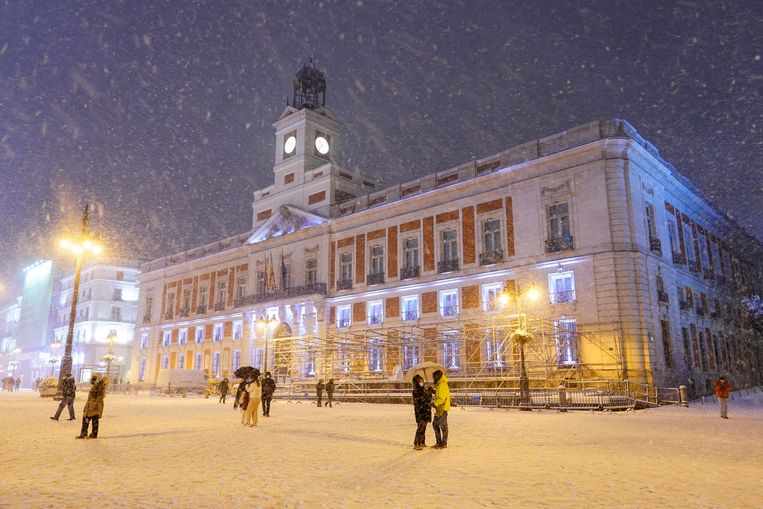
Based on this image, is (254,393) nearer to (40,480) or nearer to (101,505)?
(40,480)

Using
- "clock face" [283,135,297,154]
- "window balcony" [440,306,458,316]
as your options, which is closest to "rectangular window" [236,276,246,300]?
"clock face" [283,135,297,154]

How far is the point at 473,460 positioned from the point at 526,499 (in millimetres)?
2727

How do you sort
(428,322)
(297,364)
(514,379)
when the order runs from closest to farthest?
(514,379), (428,322), (297,364)

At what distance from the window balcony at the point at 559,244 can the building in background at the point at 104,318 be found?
52.1m

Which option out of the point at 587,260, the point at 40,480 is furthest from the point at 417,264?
the point at 40,480

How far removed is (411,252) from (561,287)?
10463 millimetres

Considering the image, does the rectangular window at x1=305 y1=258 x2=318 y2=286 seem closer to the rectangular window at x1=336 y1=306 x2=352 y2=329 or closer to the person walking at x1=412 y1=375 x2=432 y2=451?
the rectangular window at x1=336 y1=306 x2=352 y2=329

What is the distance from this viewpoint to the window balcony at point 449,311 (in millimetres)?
32719

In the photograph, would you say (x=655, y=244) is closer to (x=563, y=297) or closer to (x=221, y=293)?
(x=563, y=297)

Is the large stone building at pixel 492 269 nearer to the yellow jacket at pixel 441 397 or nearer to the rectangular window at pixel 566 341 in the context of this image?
the rectangular window at pixel 566 341

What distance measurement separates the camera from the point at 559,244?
2894cm

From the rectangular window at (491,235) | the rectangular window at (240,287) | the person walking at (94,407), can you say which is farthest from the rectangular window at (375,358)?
the person walking at (94,407)

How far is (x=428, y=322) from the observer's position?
33.6 meters

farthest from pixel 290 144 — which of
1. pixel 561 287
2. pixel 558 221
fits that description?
pixel 561 287
